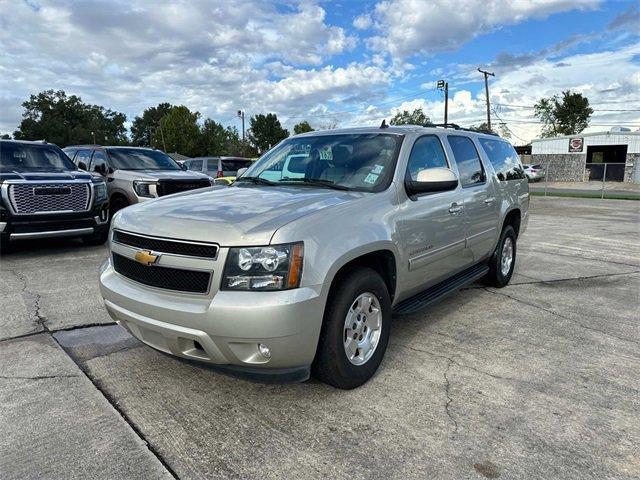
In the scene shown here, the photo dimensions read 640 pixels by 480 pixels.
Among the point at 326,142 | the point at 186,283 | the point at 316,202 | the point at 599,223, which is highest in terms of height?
the point at 326,142

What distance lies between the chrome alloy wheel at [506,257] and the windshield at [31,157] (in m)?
7.50

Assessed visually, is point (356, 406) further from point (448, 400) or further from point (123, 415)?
point (123, 415)

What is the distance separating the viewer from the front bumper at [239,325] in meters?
2.64

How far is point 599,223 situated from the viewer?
41.8 ft

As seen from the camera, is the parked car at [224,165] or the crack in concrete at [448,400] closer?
the crack in concrete at [448,400]

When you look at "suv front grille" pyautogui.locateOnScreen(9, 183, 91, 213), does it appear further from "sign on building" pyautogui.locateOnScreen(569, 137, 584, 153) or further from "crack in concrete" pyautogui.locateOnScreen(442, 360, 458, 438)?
"sign on building" pyautogui.locateOnScreen(569, 137, 584, 153)

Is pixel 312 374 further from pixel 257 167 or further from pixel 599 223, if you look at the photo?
pixel 599 223

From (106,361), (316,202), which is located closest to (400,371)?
(316,202)

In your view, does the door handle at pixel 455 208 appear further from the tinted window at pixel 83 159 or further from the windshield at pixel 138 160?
the tinted window at pixel 83 159

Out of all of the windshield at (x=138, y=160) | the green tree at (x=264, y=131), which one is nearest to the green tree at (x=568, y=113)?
the green tree at (x=264, y=131)

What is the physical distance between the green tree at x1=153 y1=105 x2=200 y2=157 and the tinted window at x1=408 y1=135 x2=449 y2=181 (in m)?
69.0

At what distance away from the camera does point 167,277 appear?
2.92 metres

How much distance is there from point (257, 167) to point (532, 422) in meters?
3.19

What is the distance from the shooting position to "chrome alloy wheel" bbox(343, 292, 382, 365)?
3146 millimetres
